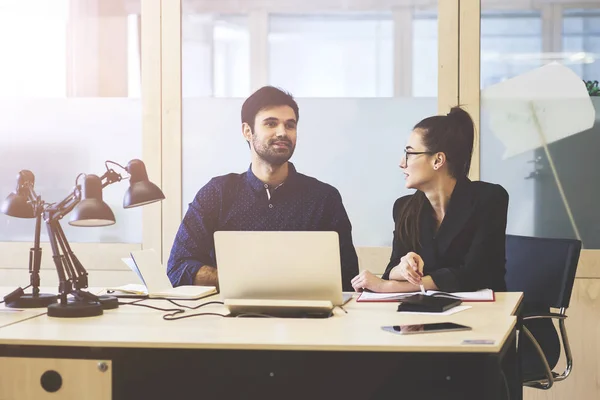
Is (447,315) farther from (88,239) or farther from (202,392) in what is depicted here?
(88,239)

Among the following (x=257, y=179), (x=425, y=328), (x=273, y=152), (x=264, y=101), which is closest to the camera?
(x=425, y=328)

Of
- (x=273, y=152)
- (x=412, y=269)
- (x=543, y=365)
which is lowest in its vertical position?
(x=543, y=365)

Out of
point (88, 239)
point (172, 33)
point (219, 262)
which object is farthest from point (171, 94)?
point (219, 262)

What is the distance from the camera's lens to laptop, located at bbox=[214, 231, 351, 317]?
2.24m

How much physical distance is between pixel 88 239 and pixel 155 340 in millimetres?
2447

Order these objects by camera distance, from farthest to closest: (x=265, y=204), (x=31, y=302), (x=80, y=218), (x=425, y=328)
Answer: (x=265, y=204) → (x=31, y=302) → (x=80, y=218) → (x=425, y=328)

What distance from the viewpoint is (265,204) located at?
12.1 ft

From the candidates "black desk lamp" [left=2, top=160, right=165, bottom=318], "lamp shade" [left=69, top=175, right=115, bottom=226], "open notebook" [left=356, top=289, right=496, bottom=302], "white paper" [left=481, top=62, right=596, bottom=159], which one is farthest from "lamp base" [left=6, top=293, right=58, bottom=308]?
"white paper" [left=481, top=62, right=596, bottom=159]

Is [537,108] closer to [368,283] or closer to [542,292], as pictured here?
[542,292]

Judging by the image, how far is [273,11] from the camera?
4148 millimetres

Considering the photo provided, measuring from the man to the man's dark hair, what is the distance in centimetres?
2

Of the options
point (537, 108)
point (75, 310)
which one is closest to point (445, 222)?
point (537, 108)

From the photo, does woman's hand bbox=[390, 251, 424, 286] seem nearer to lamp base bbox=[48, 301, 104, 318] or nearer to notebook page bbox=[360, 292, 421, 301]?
notebook page bbox=[360, 292, 421, 301]

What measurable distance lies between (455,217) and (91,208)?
1.44 m
